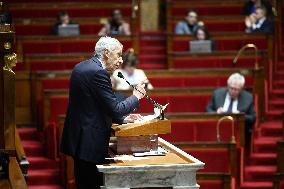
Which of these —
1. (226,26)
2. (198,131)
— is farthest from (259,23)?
(198,131)

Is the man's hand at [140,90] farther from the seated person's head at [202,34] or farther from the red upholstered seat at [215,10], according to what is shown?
the red upholstered seat at [215,10]

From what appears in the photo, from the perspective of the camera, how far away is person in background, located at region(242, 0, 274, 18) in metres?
5.53

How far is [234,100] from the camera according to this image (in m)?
4.04

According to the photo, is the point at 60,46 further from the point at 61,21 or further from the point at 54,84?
the point at 54,84

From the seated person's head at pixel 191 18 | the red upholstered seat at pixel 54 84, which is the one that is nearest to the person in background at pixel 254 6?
the seated person's head at pixel 191 18

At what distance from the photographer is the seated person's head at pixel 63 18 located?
17.3ft

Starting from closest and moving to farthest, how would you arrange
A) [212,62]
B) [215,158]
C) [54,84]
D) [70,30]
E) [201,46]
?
[215,158] < [54,84] < [212,62] < [201,46] < [70,30]

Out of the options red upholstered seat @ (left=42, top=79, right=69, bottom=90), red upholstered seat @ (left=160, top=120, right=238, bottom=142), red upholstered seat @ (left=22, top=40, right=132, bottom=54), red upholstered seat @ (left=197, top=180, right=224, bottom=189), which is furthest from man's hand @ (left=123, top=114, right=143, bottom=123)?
red upholstered seat @ (left=22, top=40, right=132, bottom=54)

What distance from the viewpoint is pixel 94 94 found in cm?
215

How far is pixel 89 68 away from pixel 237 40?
3033mm

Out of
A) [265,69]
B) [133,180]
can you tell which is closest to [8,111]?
[133,180]

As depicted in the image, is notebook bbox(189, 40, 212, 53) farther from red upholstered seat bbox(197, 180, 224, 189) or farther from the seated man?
red upholstered seat bbox(197, 180, 224, 189)

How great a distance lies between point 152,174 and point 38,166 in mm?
1853

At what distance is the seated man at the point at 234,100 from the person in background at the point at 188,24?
143cm
